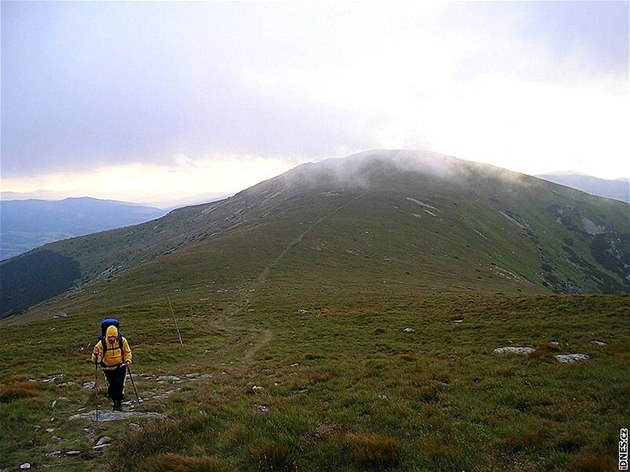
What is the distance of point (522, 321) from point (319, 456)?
72.5ft

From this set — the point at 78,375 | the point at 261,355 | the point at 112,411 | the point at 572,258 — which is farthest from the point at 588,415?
the point at 572,258

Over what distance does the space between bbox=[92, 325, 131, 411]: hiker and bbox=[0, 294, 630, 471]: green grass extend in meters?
1.07

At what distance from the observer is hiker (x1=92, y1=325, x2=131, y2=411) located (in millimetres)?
13133

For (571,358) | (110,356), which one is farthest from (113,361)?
(571,358)

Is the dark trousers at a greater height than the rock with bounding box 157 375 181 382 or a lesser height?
greater

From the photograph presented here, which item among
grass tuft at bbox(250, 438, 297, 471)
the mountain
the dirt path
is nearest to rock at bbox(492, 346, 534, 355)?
the dirt path

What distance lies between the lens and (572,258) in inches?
5354

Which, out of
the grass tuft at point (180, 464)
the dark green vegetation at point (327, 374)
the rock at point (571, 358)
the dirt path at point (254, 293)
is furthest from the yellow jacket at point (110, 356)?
the rock at point (571, 358)

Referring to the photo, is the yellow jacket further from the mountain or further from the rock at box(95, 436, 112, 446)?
the mountain

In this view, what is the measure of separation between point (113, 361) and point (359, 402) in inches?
328

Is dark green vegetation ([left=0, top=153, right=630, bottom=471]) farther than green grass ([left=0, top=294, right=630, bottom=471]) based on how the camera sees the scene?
Yes

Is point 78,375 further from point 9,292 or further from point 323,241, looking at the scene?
point 9,292

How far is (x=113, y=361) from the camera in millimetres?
13227

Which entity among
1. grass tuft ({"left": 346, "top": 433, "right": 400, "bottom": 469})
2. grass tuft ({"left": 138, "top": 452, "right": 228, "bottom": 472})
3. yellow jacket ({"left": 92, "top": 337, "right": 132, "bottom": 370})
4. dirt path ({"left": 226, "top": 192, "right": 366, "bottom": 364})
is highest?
yellow jacket ({"left": 92, "top": 337, "right": 132, "bottom": 370})
